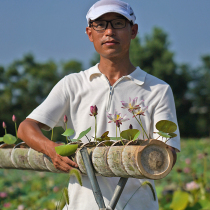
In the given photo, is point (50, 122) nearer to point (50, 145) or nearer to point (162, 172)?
point (50, 145)

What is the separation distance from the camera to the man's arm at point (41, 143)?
136 cm

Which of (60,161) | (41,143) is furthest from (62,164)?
(41,143)

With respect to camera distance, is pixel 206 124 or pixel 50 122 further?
pixel 206 124

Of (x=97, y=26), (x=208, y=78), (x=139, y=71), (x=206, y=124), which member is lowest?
(x=206, y=124)

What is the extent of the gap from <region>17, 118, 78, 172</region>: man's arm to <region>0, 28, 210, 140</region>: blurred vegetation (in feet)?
65.5

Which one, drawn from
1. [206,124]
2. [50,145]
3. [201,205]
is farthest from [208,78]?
[50,145]

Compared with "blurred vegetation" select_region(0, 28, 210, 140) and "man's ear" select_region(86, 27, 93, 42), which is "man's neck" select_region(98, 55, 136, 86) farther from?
"blurred vegetation" select_region(0, 28, 210, 140)

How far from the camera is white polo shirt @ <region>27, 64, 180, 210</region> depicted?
154 cm

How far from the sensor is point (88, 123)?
5.30 ft

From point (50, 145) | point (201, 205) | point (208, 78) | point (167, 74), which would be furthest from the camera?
point (208, 78)

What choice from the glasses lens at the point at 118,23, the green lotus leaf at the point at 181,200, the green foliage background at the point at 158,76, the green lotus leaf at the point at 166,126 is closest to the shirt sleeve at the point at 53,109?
the glasses lens at the point at 118,23

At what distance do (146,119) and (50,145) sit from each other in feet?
1.48

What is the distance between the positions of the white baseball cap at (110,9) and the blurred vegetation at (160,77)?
20.0 metres

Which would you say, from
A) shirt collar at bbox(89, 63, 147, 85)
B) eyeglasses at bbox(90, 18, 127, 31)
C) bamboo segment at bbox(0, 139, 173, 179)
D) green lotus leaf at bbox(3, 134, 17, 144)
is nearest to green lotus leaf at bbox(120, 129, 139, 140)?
bamboo segment at bbox(0, 139, 173, 179)
